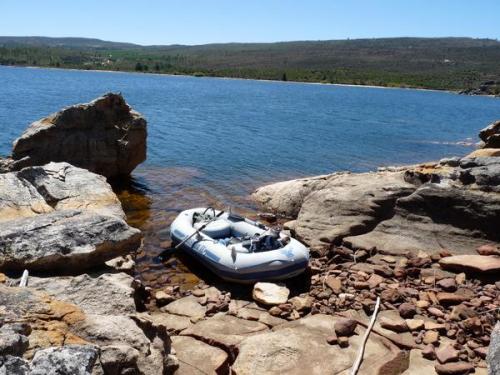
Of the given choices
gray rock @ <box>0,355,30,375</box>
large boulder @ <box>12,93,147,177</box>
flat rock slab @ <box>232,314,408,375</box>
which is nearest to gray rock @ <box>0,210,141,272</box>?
flat rock slab @ <box>232,314,408,375</box>

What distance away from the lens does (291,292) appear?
10305 millimetres

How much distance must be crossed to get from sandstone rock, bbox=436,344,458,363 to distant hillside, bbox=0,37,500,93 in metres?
96.3

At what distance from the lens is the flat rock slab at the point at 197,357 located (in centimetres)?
709

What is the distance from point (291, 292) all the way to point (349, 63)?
132576 mm

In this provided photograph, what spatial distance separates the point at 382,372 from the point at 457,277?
357 centimetres

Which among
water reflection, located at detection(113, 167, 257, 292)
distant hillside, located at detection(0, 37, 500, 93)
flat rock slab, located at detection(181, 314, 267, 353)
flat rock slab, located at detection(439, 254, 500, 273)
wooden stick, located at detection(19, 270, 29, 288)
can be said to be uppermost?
distant hillside, located at detection(0, 37, 500, 93)

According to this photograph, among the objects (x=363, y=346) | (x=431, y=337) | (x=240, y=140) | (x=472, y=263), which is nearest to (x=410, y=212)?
(x=472, y=263)

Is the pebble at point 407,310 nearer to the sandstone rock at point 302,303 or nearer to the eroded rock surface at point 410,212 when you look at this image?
the sandstone rock at point 302,303

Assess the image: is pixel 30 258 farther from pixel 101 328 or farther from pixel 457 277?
pixel 457 277

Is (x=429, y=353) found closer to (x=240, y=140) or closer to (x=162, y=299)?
(x=162, y=299)

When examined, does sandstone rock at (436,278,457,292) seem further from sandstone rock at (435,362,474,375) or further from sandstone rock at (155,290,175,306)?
sandstone rock at (155,290,175,306)

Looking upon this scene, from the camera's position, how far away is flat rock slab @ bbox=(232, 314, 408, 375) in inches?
279

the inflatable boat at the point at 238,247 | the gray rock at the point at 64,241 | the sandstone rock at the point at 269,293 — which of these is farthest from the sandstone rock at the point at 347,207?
the gray rock at the point at 64,241

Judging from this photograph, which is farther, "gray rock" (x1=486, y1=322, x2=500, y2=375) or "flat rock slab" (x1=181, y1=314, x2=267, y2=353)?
"flat rock slab" (x1=181, y1=314, x2=267, y2=353)
